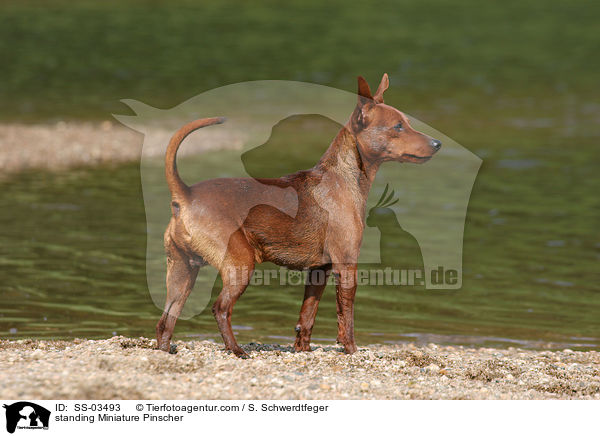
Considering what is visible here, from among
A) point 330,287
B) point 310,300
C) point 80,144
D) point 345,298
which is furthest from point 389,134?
point 80,144

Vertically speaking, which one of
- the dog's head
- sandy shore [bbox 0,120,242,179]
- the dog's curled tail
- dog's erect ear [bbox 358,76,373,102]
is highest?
sandy shore [bbox 0,120,242,179]

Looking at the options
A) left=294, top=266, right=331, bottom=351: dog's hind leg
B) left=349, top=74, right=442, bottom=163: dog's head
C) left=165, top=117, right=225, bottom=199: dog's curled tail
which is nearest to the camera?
left=165, top=117, right=225, bottom=199: dog's curled tail

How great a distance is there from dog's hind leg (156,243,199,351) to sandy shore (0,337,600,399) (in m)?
0.30

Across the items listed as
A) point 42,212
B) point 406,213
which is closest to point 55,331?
point 42,212

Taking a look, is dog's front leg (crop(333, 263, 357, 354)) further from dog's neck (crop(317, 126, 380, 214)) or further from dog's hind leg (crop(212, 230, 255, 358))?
dog's hind leg (crop(212, 230, 255, 358))

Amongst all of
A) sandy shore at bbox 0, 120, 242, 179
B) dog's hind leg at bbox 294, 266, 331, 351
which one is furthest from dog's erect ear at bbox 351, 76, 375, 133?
sandy shore at bbox 0, 120, 242, 179

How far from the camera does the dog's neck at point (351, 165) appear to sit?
9242mm

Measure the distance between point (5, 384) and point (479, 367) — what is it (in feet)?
16.2

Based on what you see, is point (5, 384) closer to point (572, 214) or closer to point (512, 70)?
point (572, 214)

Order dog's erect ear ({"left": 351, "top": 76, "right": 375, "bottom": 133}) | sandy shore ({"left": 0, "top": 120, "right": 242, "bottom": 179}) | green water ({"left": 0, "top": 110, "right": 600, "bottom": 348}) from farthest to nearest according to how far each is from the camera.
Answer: sandy shore ({"left": 0, "top": 120, "right": 242, "bottom": 179})
green water ({"left": 0, "top": 110, "right": 600, "bottom": 348})
dog's erect ear ({"left": 351, "top": 76, "right": 375, "bottom": 133})

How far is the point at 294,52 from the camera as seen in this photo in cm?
4725

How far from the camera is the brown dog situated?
334 inches

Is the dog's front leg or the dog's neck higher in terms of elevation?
the dog's neck
